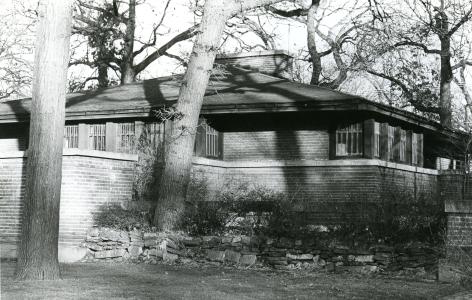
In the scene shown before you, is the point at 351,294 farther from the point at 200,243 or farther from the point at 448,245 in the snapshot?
the point at 200,243

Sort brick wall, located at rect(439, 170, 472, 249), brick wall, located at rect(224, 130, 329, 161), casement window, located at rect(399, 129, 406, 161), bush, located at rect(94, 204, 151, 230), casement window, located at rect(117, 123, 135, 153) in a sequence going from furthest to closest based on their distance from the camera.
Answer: casement window, located at rect(399, 129, 406, 161) → casement window, located at rect(117, 123, 135, 153) → brick wall, located at rect(224, 130, 329, 161) → bush, located at rect(94, 204, 151, 230) → brick wall, located at rect(439, 170, 472, 249)

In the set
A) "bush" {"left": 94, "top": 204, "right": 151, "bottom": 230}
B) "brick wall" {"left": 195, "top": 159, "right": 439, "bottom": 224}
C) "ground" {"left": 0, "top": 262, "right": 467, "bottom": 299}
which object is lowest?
"ground" {"left": 0, "top": 262, "right": 467, "bottom": 299}

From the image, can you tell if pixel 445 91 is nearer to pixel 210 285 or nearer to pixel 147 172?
pixel 147 172

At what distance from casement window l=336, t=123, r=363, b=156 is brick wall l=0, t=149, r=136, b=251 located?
6739 millimetres

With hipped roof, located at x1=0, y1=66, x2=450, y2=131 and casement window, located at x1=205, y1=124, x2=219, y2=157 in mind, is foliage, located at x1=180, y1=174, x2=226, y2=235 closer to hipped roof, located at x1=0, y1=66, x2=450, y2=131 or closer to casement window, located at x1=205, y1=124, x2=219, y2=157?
hipped roof, located at x1=0, y1=66, x2=450, y2=131

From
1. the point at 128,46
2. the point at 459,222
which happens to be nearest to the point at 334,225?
the point at 459,222

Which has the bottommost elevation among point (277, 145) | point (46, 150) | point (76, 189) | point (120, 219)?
point (120, 219)

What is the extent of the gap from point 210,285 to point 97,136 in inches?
507

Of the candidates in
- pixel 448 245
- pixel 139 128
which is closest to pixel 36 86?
pixel 448 245

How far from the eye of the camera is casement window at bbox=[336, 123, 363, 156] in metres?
22.2

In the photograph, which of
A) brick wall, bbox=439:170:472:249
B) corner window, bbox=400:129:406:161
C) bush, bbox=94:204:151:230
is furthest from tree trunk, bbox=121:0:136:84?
brick wall, bbox=439:170:472:249

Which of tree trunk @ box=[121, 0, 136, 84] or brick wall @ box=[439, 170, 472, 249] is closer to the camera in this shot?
brick wall @ box=[439, 170, 472, 249]

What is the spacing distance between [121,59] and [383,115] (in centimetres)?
Result: 1996

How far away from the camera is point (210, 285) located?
12320mm
